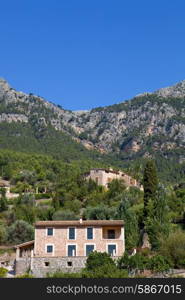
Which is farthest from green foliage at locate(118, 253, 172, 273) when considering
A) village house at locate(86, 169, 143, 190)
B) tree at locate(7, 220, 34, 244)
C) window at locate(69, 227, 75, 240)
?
village house at locate(86, 169, 143, 190)

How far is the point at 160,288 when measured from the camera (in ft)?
65.0

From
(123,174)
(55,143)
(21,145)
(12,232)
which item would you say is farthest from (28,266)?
(55,143)

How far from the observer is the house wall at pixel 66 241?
46.1 meters

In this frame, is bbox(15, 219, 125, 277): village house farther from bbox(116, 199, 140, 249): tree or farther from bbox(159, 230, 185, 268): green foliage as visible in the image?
bbox(159, 230, 185, 268): green foliage

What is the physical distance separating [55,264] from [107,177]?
2743 inches

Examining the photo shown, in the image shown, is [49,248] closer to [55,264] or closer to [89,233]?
[55,264]

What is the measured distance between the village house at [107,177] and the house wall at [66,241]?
6150 centimetres

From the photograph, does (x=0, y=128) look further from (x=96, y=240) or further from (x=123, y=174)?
(x=96, y=240)

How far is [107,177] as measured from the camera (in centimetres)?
11206

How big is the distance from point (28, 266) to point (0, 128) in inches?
6218

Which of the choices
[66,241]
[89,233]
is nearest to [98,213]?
[89,233]

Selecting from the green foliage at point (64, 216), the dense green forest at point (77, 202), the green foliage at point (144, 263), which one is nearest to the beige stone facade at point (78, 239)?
the dense green forest at point (77, 202)

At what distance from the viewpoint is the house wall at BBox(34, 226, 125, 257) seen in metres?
46.1

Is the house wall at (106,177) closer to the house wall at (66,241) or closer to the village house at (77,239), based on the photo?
the village house at (77,239)
